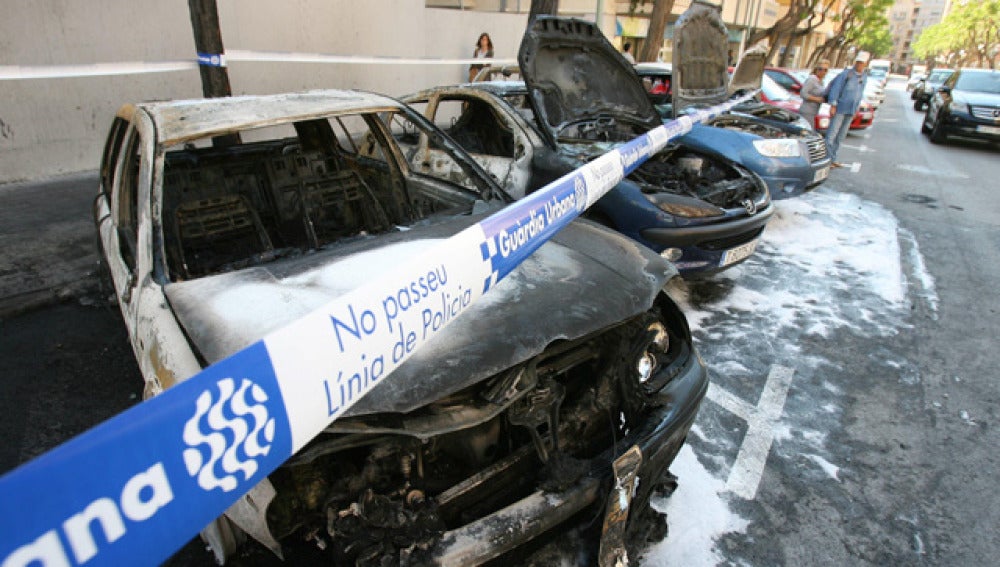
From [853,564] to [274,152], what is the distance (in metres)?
3.76

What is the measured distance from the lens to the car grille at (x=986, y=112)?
39.0 feet

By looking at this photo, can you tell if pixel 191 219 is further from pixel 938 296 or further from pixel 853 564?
pixel 938 296

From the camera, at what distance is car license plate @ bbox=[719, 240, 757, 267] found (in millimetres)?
4250

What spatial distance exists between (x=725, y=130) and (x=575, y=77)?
2.15m

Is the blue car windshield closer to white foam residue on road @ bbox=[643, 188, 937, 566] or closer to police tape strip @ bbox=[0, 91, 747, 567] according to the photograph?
white foam residue on road @ bbox=[643, 188, 937, 566]

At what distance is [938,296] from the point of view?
16.1 ft

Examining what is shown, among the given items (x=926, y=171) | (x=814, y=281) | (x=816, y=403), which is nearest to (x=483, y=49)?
(x=814, y=281)

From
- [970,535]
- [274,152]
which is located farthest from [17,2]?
[970,535]

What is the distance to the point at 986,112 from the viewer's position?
39.4 ft

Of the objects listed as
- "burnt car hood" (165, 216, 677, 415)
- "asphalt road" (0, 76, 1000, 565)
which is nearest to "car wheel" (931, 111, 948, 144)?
"asphalt road" (0, 76, 1000, 565)

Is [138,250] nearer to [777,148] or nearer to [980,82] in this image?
[777,148]

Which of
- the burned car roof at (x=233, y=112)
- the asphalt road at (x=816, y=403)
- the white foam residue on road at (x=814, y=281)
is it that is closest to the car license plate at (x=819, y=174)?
the white foam residue on road at (x=814, y=281)

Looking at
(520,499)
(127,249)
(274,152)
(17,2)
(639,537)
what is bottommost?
(639,537)

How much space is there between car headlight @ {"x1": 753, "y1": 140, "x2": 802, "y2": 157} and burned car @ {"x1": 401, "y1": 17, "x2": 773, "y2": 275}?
0.85 meters
